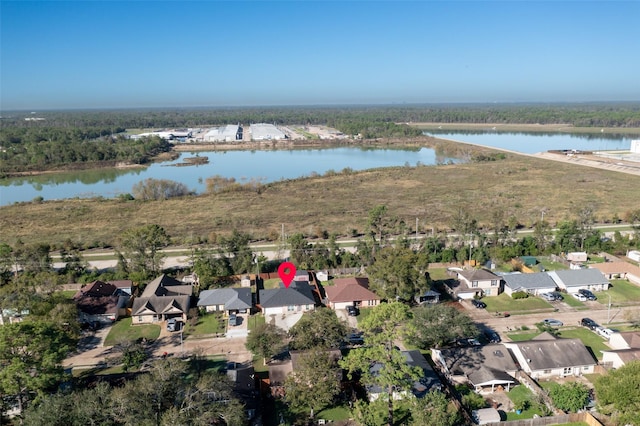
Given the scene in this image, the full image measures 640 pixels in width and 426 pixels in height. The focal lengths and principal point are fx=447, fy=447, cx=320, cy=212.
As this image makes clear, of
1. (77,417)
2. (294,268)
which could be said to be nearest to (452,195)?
(294,268)

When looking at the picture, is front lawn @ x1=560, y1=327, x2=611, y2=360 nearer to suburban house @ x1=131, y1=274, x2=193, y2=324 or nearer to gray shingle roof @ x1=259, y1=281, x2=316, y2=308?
gray shingle roof @ x1=259, y1=281, x2=316, y2=308

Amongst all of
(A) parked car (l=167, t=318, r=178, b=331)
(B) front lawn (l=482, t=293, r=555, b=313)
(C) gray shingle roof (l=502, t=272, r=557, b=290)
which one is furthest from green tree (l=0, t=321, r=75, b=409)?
(C) gray shingle roof (l=502, t=272, r=557, b=290)

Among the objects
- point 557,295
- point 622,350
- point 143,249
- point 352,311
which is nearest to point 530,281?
point 557,295

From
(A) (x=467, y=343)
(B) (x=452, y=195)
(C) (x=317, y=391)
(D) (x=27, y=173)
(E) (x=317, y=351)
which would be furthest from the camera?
(D) (x=27, y=173)

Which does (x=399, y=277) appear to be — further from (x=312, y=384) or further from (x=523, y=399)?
(x=312, y=384)

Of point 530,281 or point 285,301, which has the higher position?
point 530,281

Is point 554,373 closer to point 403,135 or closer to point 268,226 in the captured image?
point 268,226
